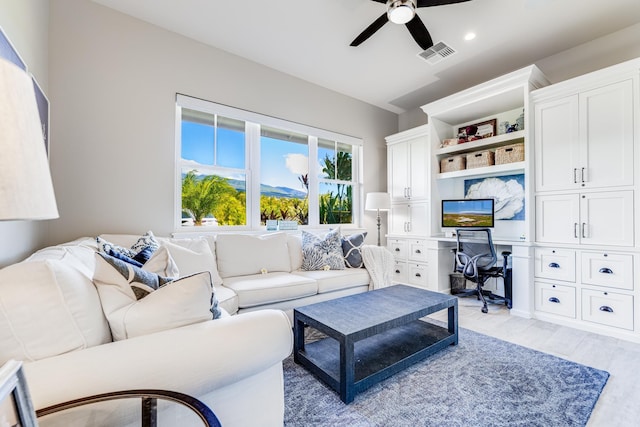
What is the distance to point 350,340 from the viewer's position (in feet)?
5.21

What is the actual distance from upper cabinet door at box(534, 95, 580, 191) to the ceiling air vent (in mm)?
1129

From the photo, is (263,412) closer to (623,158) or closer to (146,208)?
(146,208)

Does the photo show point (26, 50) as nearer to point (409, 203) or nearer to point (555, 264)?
point (409, 203)

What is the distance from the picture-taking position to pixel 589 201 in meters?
2.72

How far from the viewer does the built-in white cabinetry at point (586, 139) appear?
8.41 feet

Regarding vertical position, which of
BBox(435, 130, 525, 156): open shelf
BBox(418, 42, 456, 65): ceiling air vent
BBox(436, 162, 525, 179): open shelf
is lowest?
BBox(436, 162, 525, 179): open shelf

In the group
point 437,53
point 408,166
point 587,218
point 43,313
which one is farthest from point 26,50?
point 587,218

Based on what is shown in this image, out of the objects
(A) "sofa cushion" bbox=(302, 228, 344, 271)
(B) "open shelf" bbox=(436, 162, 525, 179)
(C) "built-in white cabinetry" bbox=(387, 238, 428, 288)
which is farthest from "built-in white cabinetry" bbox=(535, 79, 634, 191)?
(A) "sofa cushion" bbox=(302, 228, 344, 271)

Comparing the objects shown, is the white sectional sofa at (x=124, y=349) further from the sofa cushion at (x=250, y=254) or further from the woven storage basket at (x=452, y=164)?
the woven storage basket at (x=452, y=164)

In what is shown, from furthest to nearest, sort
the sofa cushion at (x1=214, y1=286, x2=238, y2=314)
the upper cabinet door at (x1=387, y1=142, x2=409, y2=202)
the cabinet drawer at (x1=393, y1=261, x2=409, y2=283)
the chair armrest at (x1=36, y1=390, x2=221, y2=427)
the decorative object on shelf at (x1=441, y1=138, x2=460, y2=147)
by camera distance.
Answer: the upper cabinet door at (x1=387, y1=142, x2=409, y2=202) → the cabinet drawer at (x1=393, y1=261, x2=409, y2=283) → the decorative object on shelf at (x1=441, y1=138, x2=460, y2=147) → the sofa cushion at (x1=214, y1=286, x2=238, y2=314) → the chair armrest at (x1=36, y1=390, x2=221, y2=427)

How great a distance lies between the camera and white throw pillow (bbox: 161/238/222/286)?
2.32m

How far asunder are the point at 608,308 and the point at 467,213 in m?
1.61

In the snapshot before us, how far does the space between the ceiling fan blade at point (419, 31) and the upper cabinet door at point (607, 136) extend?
1650 millimetres

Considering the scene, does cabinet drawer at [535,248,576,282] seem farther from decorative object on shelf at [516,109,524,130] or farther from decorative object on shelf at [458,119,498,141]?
decorative object on shelf at [458,119,498,141]
